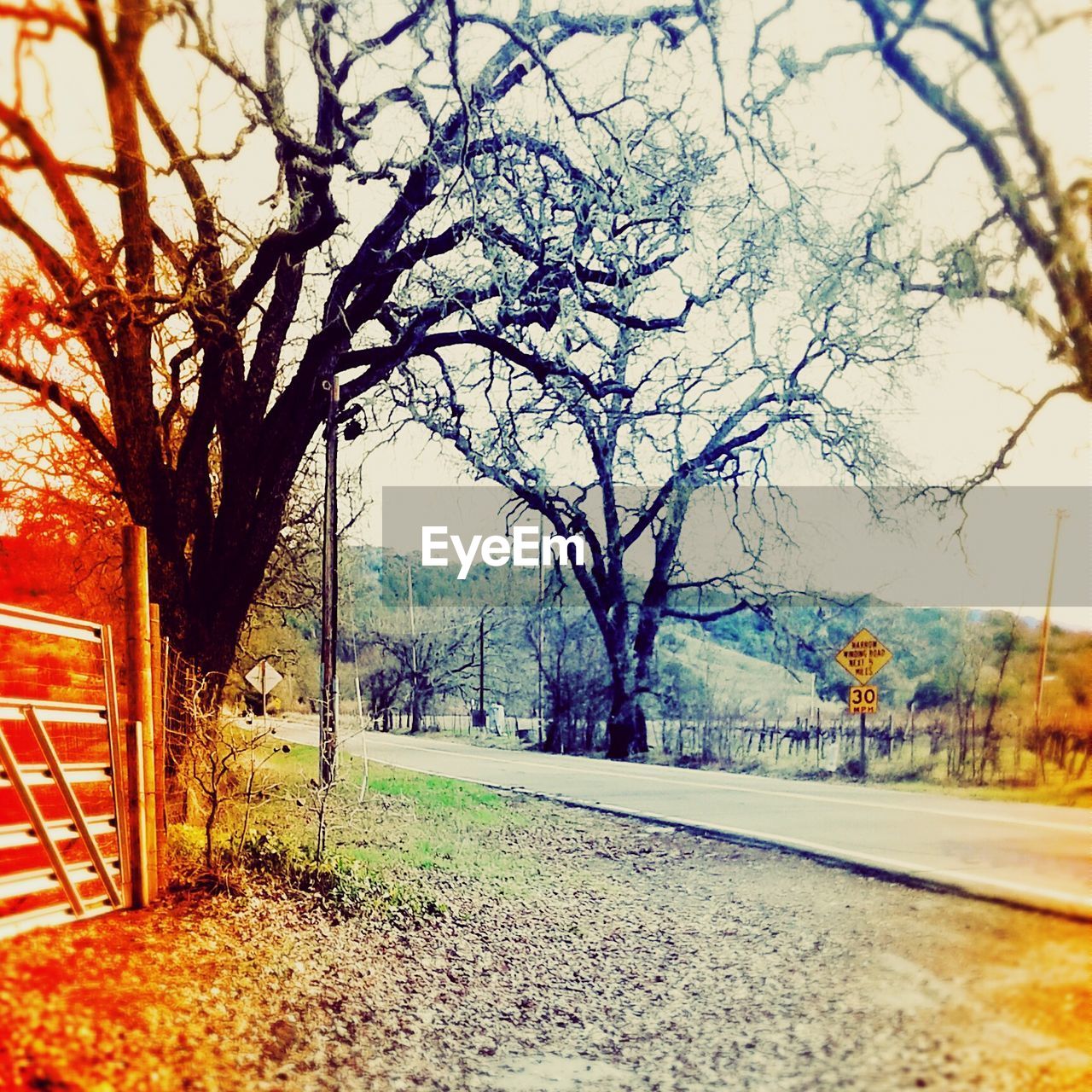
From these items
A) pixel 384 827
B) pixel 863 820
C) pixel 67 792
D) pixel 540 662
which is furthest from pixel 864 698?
pixel 540 662

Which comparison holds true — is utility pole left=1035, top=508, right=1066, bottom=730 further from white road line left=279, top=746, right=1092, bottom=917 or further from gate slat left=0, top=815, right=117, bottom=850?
gate slat left=0, top=815, right=117, bottom=850

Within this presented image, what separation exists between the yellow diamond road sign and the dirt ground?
8.58 feet

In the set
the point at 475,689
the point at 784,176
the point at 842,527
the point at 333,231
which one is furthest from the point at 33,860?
the point at 475,689

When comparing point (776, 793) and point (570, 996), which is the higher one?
point (570, 996)

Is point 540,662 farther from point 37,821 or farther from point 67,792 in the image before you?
point 37,821

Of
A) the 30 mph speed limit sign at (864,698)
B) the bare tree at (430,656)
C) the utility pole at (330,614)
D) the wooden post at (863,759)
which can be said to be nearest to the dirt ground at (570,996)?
the utility pole at (330,614)

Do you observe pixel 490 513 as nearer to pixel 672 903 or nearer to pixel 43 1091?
pixel 672 903

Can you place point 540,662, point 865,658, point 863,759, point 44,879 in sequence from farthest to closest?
1. point 540,662
2. point 863,759
3. point 865,658
4. point 44,879

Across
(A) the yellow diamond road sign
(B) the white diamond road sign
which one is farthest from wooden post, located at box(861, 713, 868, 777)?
(B) the white diamond road sign

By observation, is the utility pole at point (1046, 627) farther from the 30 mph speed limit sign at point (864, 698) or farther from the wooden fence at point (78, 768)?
the wooden fence at point (78, 768)

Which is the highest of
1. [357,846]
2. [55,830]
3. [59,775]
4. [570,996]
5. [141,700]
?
[141,700]

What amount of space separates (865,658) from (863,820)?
1.73 m

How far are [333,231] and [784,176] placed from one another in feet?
9.98

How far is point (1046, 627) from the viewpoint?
207 inches
